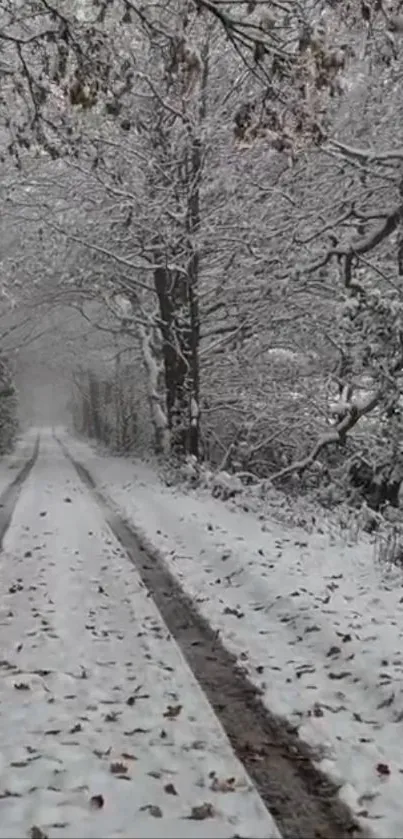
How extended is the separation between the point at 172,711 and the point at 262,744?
0.77 m

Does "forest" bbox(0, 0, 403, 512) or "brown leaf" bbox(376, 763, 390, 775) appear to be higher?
"forest" bbox(0, 0, 403, 512)

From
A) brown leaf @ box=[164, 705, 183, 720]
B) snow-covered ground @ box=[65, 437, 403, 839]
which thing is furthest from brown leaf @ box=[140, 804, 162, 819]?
brown leaf @ box=[164, 705, 183, 720]

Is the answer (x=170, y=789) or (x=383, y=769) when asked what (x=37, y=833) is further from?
(x=383, y=769)

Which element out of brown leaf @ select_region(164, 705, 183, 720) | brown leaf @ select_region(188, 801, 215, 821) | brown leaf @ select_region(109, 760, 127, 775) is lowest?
brown leaf @ select_region(164, 705, 183, 720)

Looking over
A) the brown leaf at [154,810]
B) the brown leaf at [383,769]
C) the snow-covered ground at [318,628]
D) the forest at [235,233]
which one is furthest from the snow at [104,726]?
the forest at [235,233]

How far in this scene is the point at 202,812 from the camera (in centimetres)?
438

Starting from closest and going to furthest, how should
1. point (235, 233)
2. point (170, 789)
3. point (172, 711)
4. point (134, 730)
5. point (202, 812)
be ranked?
point (202, 812) < point (170, 789) < point (134, 730) < point (172, 711) < point (235, 233)

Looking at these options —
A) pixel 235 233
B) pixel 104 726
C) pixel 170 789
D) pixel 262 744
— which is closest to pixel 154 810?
pixel 170 789

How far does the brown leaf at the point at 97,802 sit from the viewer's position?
14.6 feet

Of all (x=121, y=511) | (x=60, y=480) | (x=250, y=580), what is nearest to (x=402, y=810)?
(x=250, y=580)

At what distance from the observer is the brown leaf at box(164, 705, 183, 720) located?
18.7ft

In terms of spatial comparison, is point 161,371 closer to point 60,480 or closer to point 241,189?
point 60,480

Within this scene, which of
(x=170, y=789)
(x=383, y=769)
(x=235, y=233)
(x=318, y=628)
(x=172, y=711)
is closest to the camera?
(x=170, y=789)

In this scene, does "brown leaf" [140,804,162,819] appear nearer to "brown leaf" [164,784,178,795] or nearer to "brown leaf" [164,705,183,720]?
"brown leaf" [164,784,178,795]
